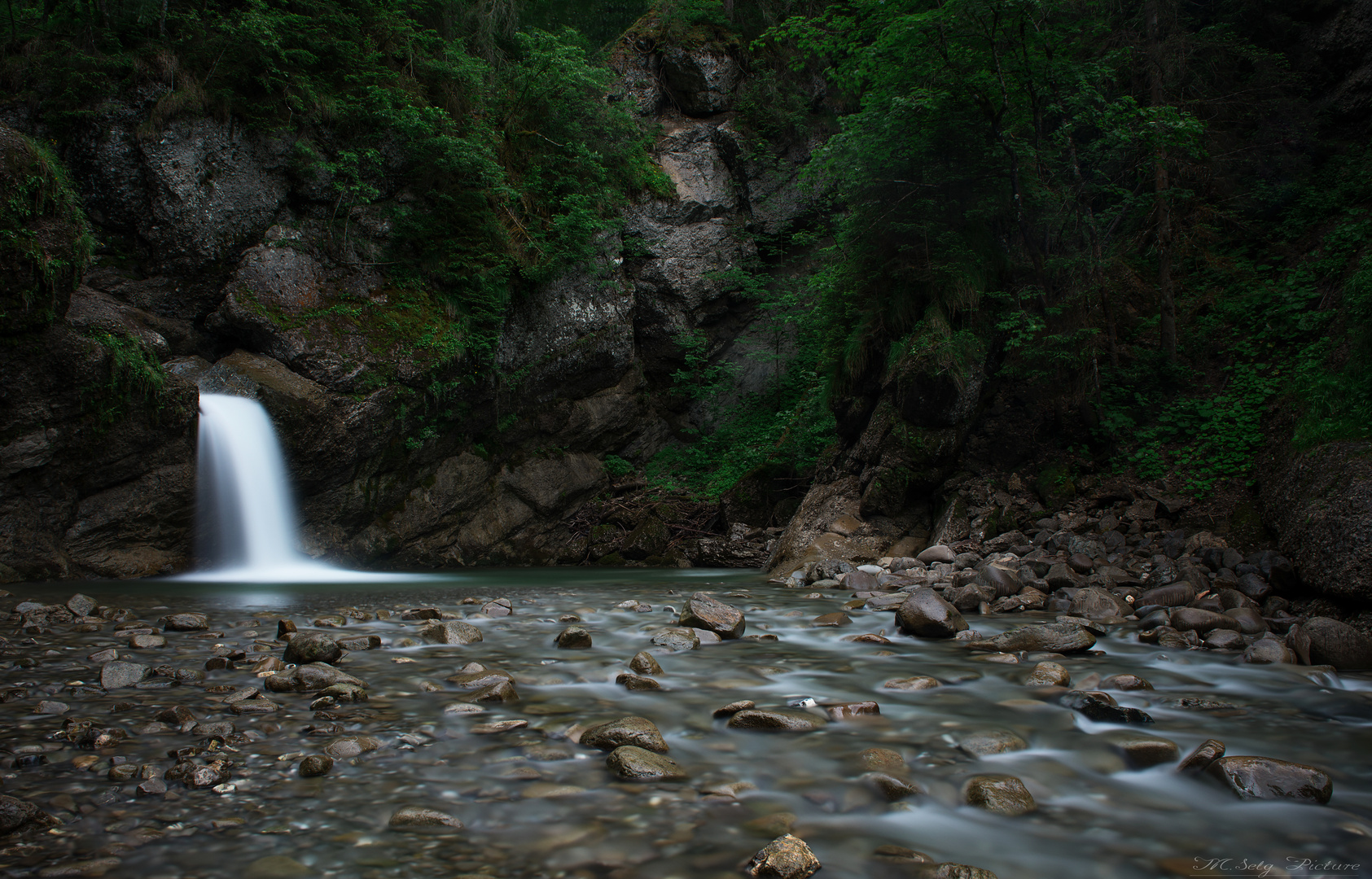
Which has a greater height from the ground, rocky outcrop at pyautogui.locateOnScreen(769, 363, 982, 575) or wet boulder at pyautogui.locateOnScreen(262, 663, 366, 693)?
rocky outcrop at pyautogui.locateOnScreen(769, 363, 982, 575)

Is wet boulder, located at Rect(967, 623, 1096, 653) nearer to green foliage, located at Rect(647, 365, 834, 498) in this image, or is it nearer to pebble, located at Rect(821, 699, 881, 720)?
pebble, located at Rect(821, 699, 881, 720)

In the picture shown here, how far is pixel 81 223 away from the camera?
8.88 m

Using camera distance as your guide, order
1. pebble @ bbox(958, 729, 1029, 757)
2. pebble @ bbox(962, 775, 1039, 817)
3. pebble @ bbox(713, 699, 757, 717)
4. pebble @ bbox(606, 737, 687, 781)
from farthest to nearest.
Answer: pebble @ bbox(713, 699, 757, 717)
pebble @ bbox(958, 729, 1029, 757)
pebble @ bbox(606, 737, 687, 781)
pebble @ bbox(962, 775, 1039, 817)

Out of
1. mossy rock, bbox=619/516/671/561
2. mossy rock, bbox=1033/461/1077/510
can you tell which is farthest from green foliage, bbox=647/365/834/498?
mossy rock, bbox=1033/461/1077/510

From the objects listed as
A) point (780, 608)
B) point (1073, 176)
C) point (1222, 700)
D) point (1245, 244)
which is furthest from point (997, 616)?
point (1245, 244)

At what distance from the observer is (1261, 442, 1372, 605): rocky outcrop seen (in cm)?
454

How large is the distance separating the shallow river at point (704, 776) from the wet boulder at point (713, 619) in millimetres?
646

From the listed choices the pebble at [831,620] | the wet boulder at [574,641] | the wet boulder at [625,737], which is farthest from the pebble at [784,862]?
the pebble at [831,620]

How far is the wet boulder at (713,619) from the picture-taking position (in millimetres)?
5145

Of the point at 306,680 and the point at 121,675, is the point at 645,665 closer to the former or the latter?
the point at 306,680

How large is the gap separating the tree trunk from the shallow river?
6363mm

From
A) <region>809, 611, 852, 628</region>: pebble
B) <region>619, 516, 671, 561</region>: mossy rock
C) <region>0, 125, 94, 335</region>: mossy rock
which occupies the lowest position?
<region>619, 516, 671, 561</region>: mossy rock

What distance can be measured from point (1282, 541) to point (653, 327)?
14.7 m

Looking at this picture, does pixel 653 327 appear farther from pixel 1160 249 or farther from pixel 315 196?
pixel 1160 249
